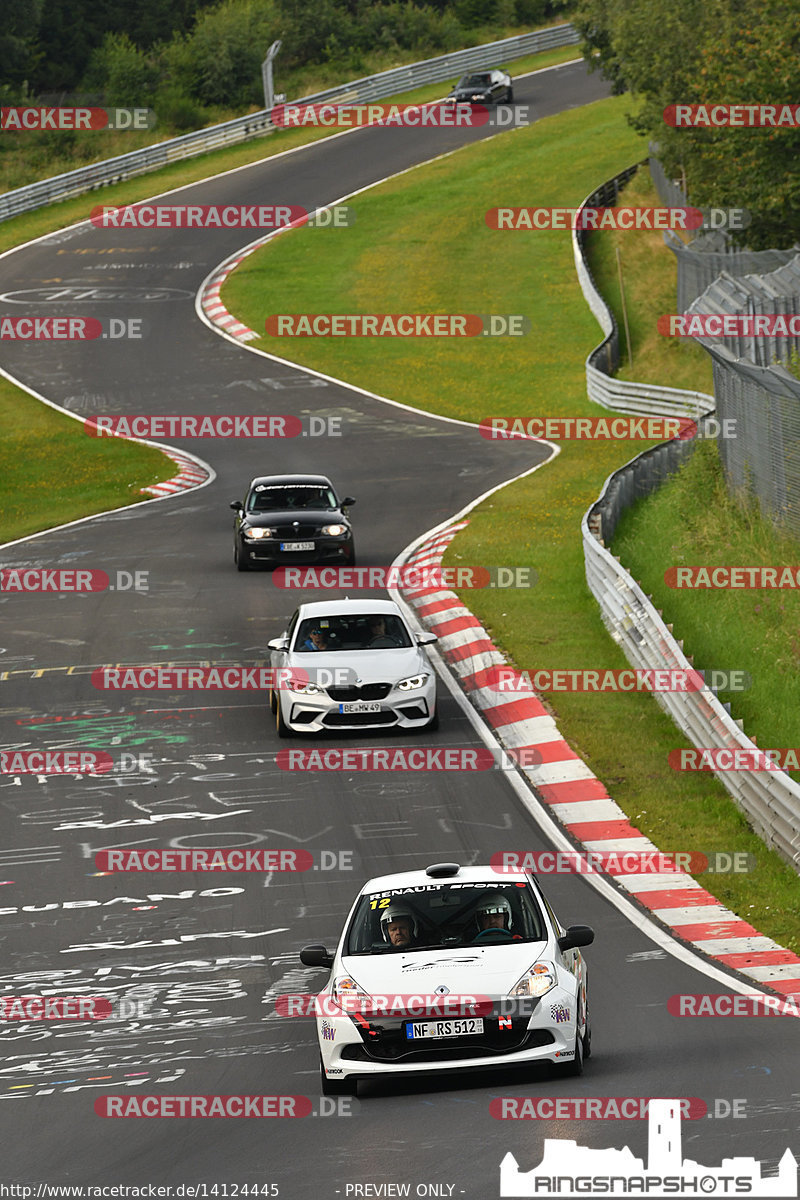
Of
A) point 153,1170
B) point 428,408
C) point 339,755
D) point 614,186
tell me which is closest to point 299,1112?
point 153,1170

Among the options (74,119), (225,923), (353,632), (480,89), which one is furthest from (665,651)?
(74,119)

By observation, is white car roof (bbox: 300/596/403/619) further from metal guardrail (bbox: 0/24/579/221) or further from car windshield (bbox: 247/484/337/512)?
metal guardrail (bbox: 0/24/579/221)

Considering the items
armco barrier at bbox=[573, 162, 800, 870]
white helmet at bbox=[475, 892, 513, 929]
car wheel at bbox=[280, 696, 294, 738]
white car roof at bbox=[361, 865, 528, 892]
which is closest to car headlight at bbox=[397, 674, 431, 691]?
car wheel at bbox=[280, 696, 294, 738]

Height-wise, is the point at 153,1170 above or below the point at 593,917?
above

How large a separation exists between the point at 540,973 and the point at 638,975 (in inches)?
96.2

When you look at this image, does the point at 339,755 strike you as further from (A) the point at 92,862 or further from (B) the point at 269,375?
(B) the point at 269,375

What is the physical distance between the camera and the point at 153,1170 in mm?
8648

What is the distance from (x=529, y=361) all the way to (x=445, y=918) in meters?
40.3

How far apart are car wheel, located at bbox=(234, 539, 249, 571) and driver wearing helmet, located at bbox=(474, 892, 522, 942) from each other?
18422 millimetres

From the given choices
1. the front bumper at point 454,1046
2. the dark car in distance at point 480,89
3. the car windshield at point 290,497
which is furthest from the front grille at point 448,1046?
the dark car in distance at point 480,89

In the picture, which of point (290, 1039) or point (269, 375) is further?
point (269, 375)

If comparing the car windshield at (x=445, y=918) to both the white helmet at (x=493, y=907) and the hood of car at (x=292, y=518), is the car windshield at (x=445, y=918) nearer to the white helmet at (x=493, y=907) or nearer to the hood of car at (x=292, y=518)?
the white helmet at (x=493, y=907)

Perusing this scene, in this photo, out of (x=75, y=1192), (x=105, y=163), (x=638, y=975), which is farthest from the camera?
(x=105, y=163)

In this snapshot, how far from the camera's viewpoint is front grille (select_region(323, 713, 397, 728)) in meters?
19.3
